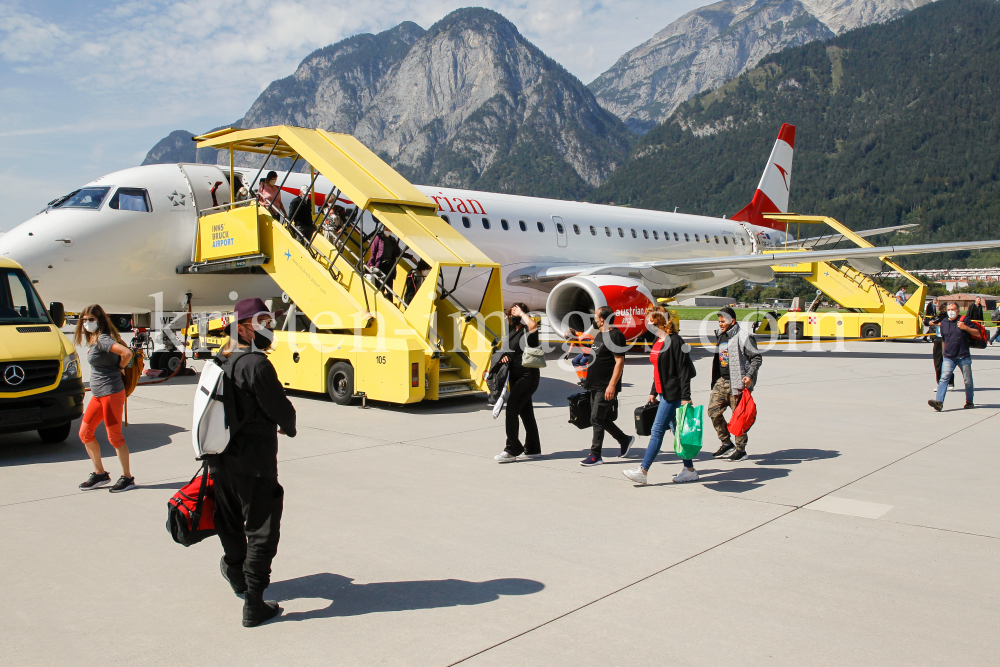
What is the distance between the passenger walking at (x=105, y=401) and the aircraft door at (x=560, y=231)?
12.6 m

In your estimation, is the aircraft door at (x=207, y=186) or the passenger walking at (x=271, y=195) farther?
the aircraft door at (x=207, y=186)

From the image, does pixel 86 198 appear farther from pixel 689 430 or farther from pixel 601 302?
pixel 689 430

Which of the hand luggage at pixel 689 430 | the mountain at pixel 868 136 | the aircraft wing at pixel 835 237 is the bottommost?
the hand luggage at pixel 689 430

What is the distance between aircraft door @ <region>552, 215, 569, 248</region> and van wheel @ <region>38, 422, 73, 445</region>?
1208cm

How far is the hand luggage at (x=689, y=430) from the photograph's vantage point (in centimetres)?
599

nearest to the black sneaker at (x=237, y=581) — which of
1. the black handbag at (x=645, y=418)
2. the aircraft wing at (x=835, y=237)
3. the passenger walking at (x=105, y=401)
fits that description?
the passenger walking at (x=105, y=401)

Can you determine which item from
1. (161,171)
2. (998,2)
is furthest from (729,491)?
(998,2)

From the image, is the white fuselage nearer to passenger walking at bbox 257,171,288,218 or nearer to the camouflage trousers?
passenger walking at bbox 257,171,288,218

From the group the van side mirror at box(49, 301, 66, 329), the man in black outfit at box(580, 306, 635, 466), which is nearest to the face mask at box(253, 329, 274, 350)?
the man in black outfit at box(580, 306, 635, 466)

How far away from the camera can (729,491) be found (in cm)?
594

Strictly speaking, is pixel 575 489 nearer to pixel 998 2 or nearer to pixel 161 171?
pixel 161 171

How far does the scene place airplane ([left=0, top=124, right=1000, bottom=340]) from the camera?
11.2m

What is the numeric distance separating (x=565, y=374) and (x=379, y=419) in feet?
18.0

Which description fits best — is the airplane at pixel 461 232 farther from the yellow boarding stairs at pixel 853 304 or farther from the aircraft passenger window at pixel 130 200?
the yellow boarding stairs at pixel 853 304
